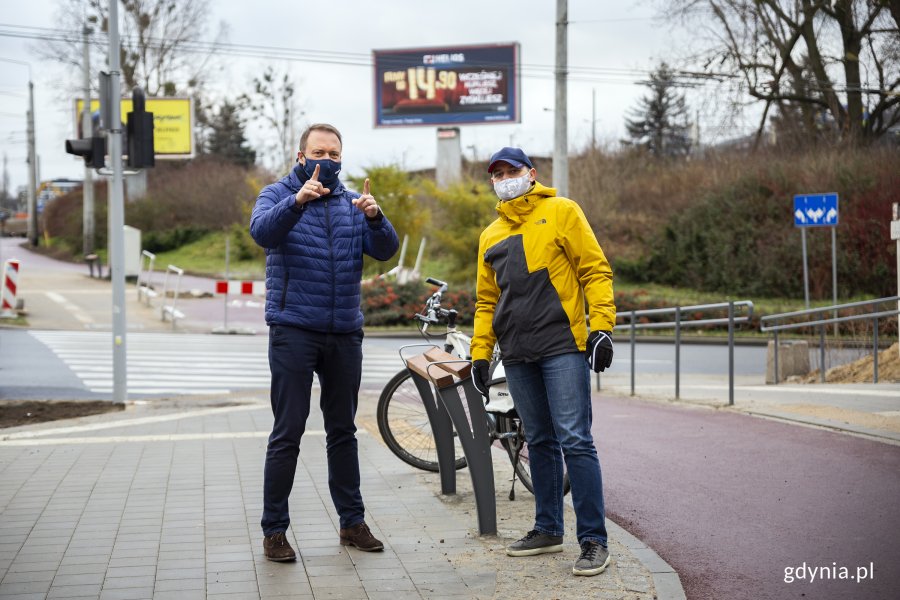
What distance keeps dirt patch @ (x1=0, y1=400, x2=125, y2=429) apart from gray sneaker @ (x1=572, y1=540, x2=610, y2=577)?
6.61 metres

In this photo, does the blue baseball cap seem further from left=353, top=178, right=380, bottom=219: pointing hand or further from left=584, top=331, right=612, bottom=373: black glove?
left=584, top=331, right=612, bottom=373: black glove

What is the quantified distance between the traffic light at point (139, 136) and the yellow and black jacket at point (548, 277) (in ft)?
23.5

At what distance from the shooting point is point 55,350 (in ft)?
60.4

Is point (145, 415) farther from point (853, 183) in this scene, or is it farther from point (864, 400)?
point (853, 183)

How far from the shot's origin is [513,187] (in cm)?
522

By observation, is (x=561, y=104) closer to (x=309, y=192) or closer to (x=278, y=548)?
(x=309, y=192)

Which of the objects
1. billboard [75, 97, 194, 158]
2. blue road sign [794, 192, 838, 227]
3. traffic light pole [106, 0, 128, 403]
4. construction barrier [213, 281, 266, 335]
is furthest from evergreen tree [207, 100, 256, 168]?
traffic light pole [106, 0, 128, 403]

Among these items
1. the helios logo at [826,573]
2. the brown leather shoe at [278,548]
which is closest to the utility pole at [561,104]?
the helios logo at [826,573]

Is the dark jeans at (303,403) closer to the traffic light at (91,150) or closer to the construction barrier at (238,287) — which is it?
the traffic light at (91,150)

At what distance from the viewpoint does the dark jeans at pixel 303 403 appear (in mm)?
5305

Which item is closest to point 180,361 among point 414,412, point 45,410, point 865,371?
point 45,410

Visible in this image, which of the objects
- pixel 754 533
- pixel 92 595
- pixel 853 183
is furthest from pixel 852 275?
pixel 92 595

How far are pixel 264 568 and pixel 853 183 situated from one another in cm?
2832

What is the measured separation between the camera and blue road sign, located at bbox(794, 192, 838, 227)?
22244 mm
